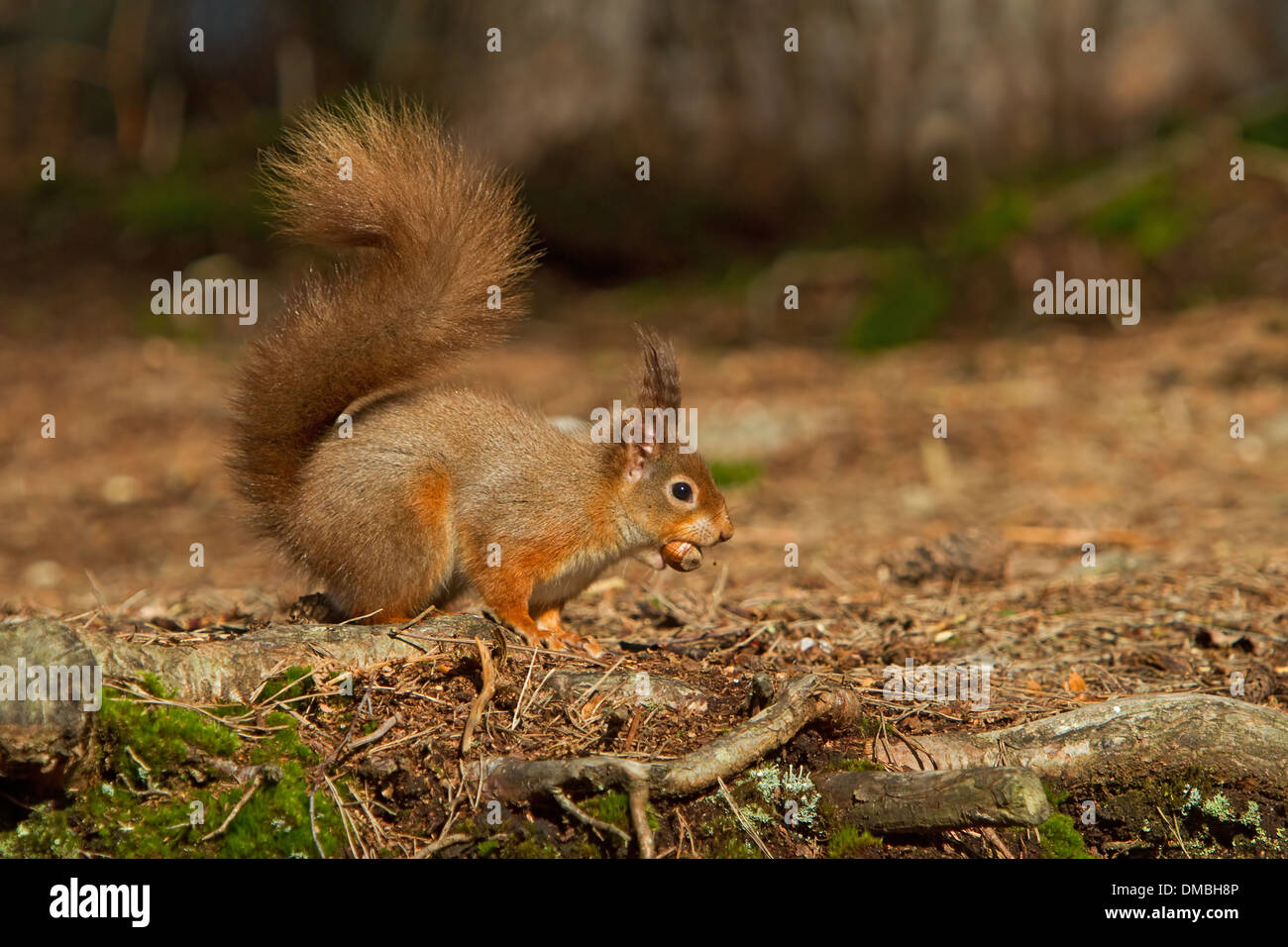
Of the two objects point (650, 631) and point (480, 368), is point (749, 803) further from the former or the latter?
point (480, 368)

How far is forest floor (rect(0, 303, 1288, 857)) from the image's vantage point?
8.40ft

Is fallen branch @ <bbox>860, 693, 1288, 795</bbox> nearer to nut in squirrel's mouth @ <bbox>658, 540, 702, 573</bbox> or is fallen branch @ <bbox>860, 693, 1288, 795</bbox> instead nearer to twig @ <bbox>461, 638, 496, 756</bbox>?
twig @ <bbox>461, 638, 496, 756</bbox>

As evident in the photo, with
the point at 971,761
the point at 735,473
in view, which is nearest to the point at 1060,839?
the point at 971,761

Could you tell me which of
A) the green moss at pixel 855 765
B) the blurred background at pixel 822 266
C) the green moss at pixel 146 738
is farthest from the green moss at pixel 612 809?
the blurred background at pixel 822 266

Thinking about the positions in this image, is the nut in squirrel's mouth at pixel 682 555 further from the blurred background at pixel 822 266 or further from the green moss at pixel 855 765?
the blurred background at pixel 822 266

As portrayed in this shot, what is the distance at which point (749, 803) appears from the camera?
2.57 metres

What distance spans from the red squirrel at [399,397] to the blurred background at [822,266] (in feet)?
6.46

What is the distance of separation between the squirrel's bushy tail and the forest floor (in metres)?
0.44

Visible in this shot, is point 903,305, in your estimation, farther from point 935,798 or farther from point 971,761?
point 935,798

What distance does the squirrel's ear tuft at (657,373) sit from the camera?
3551 mm

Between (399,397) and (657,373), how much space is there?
0.74 meters

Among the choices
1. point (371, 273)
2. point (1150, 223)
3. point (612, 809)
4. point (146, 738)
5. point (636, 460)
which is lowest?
point (612, 809)

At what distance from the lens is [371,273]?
3570 mm

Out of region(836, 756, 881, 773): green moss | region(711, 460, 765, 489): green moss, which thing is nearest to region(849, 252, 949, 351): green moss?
region(711, 460, 765, 489): green moss
